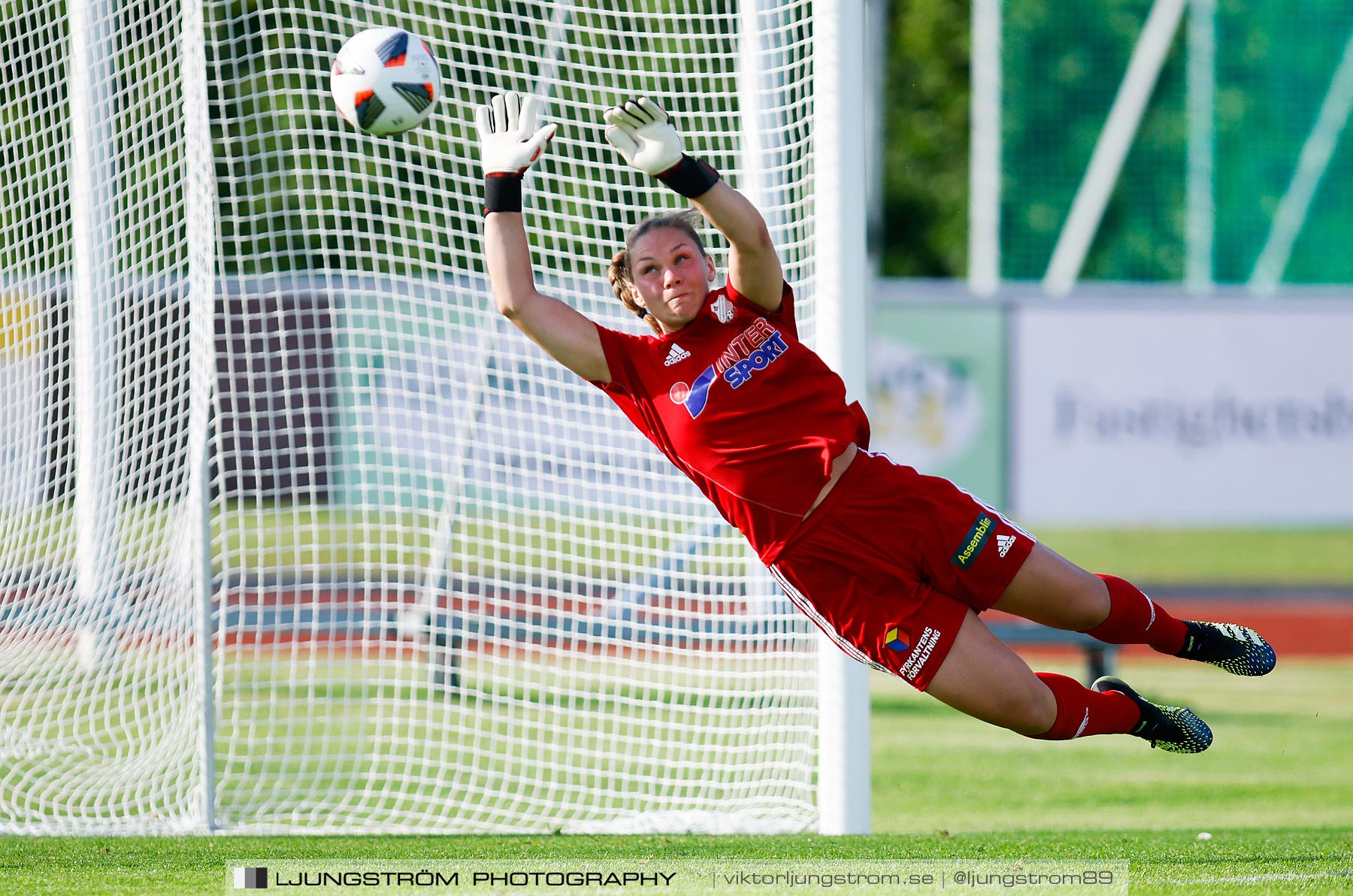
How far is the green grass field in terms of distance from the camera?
16.7 feet

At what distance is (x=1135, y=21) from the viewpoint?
2100 centimetres

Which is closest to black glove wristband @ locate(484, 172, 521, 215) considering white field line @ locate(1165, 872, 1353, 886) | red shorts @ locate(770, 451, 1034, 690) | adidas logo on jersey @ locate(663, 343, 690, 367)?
adidas logo on jersey @ locate(663, 343, 690, 367)

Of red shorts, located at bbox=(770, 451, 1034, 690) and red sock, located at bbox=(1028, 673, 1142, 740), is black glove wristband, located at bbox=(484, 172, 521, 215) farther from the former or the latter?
red sock, located at bbox=(1028, 673, 1142, 740)

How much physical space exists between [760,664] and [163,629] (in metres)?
2.52

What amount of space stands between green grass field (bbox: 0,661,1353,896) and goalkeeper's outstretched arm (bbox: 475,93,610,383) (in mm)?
1934

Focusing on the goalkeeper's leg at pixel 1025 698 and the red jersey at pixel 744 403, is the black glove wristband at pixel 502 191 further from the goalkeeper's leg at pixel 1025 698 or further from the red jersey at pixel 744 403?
the goalkeeper's leg at pixel 1025 698

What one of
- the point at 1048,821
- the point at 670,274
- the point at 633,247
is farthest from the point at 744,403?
the point at 1048,821

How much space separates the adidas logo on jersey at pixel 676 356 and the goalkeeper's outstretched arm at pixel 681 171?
1.02 feet

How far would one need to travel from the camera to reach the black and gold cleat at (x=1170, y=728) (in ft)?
16.7

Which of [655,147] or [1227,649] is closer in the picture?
[655,147]

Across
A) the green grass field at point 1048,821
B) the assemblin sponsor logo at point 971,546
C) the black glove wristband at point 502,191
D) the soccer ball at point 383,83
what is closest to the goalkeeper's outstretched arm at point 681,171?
the black glove wristband at point 502,191

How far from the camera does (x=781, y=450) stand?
4660 millimetres

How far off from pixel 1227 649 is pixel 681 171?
2412mm

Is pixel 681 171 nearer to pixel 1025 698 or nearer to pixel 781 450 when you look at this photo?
pixel 781 450
